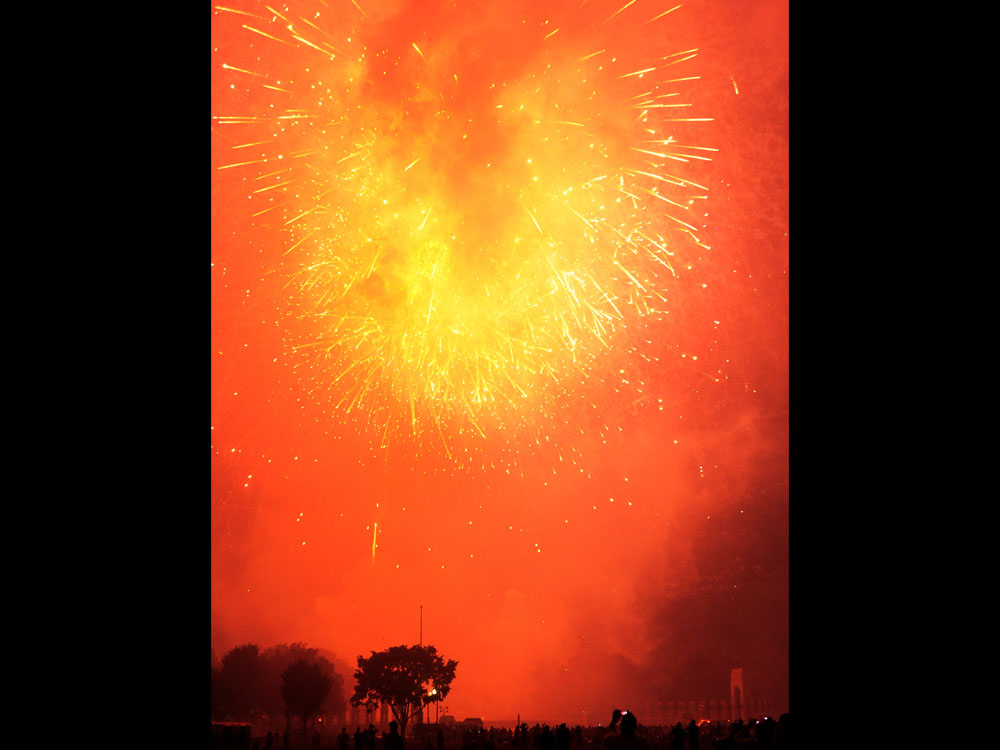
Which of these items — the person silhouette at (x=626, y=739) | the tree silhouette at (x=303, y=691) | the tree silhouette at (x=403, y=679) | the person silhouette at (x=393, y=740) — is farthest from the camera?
the tree silhouette at (x=403, y=679)

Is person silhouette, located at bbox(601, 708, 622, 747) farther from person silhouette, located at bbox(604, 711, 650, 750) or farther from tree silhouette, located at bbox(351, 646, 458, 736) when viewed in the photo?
tree silhouette, located at bbox(351, 646, 458, 736)

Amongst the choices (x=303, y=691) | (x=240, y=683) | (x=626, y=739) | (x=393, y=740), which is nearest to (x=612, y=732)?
(x=626, y=739)

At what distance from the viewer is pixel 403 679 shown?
55094mm

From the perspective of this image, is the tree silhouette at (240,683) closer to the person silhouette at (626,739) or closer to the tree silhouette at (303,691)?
the tree silhouette at (303,691)

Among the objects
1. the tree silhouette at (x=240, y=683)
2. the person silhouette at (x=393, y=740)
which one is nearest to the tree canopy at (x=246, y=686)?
the tree silhouette at (x=240, y=683)

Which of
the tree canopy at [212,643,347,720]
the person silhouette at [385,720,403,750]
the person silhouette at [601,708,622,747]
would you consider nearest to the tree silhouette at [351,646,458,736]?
the tree canopy at [212,643,347,720]

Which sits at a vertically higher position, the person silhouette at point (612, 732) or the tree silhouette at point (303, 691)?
the person silhouette at point (612, 732)

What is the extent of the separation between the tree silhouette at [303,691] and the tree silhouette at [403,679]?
3.52m

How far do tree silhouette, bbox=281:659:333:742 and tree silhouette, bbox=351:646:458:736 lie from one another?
3.52 meters

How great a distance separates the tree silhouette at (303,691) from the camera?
51.0 meters
